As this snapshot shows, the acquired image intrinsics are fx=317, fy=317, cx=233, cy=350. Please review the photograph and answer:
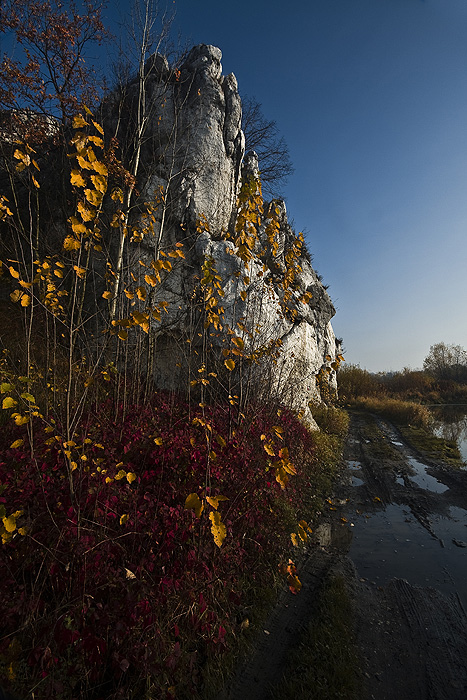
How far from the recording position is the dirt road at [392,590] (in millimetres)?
2373

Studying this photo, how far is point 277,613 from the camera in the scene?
299 centimetres

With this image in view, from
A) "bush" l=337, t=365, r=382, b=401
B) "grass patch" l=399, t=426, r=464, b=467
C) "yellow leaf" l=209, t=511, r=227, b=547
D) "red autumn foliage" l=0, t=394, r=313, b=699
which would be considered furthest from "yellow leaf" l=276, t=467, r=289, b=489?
"bush" l=337, t=365, r=382, b=401

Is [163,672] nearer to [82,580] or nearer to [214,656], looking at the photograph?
[214,656]

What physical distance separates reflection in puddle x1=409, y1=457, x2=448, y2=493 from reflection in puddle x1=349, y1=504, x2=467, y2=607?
988 millimetres

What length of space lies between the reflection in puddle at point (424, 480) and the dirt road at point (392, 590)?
1.6 inches

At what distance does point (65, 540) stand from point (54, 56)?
10.1m

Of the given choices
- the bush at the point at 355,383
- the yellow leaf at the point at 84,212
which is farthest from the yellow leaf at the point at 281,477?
the bush at the point at 355,383

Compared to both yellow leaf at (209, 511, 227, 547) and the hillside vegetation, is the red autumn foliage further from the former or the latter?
yellow leaf at (209, 511, 227, 547)

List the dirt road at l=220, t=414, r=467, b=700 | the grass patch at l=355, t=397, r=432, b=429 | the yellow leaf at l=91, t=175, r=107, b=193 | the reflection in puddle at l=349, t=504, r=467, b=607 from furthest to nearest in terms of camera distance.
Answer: the grass patch at l=355, t=397, r=432, b=429, the reflection in puddle at l=349, t=504, r=467, b=607, the dirt road at l=220, t=414, r=467, b=700, the yellow leaf at l=91, t=175, r=107, b=193

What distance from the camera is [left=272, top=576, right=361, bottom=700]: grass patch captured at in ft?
7.33

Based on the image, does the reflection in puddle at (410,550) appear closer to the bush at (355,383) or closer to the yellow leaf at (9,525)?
the yellow leaf at (9,525)

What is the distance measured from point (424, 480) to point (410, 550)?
122 inches

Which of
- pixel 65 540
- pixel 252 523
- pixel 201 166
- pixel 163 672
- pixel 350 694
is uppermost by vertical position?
pixel 201 166

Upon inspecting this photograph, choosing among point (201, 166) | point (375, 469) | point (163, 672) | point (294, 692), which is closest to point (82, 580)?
point (163, 672)
